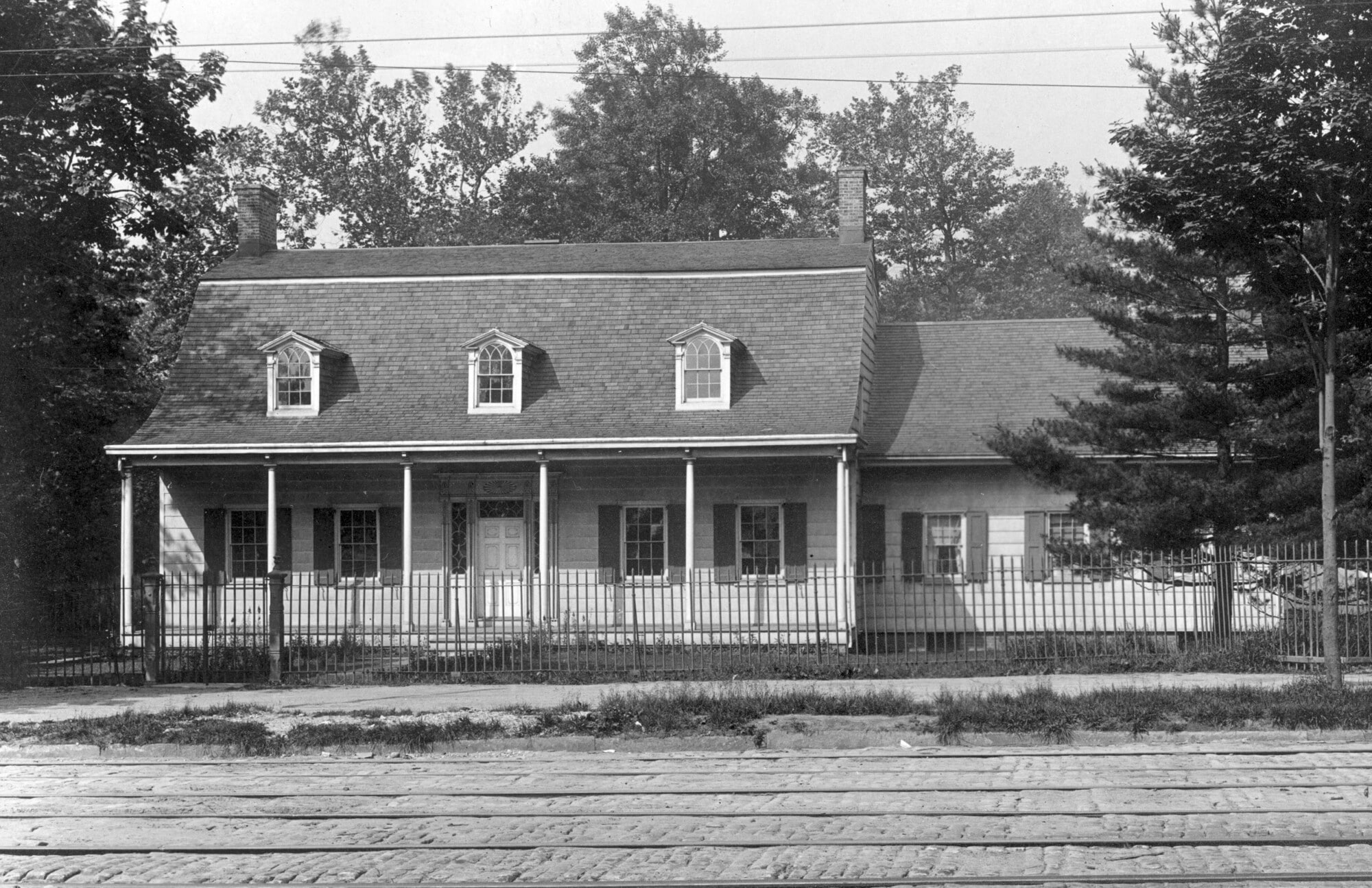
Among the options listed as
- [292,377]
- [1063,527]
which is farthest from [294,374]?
[1063,527]

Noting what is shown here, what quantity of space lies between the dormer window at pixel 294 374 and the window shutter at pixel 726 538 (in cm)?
752

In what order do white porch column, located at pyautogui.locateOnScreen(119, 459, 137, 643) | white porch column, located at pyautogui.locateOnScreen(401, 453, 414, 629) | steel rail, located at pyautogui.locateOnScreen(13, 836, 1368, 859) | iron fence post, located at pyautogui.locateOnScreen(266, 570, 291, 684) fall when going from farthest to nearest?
white porch column, located at pyautogui.locateOnScreen(401, 453, 414, 629) → white porch column, located at pyautogui.locateOnScreen(119, 459, 137, 643) → iron fence post, located at pyautogui.locateOnScreen(266, 570, 291, 684) → steel rail, located at pyautogui.locateOnScreen(13, 836, 1368, 859)

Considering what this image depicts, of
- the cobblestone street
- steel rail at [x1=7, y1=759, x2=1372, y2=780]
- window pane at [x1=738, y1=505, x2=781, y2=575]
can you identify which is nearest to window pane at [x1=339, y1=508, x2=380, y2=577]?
window pane at [x1=738, y1=505, x2=781, y2=575]

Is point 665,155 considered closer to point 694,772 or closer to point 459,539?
point 459,539

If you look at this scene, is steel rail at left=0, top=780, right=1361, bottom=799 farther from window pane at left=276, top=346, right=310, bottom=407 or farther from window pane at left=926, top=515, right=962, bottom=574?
window pane at left=276, top=346, right=310, bottom=407

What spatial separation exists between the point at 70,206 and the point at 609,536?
11.2m

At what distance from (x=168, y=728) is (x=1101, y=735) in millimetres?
8913

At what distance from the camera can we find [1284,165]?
51.7 ft

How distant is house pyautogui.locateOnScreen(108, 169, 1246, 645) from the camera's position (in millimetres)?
24844

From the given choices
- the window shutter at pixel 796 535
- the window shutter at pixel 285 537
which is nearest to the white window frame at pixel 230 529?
the window shutter at pixel 285 537

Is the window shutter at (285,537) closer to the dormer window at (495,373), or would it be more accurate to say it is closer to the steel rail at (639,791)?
the dormer window at (495,373)

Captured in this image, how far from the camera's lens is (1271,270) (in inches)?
706

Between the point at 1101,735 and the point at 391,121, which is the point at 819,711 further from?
the point at 391,121

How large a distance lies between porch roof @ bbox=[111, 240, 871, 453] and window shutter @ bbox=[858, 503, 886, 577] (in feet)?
8.06
